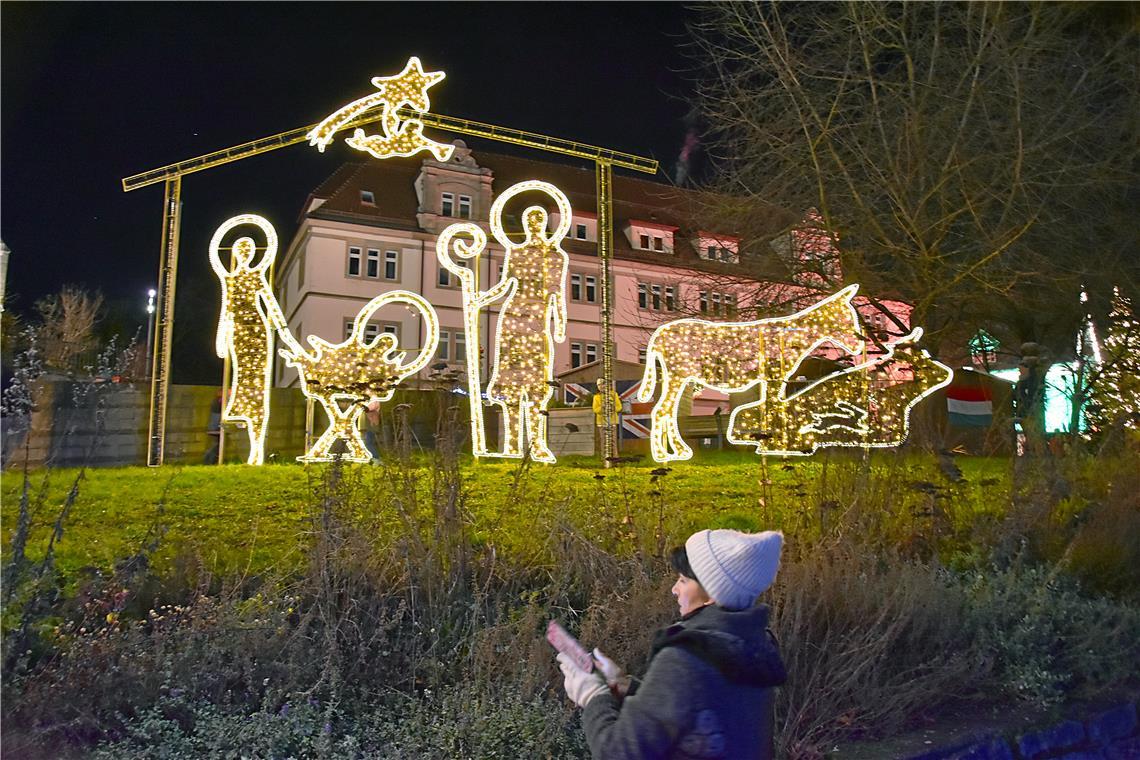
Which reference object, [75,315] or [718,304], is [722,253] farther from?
[75,315]

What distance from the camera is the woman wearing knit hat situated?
265cm

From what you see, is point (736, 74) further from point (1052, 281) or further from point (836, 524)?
point (836, 524)

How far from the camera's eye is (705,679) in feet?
8.73

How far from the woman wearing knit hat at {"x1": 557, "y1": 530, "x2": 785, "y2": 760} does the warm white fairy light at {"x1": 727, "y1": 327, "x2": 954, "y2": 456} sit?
27.8 ft

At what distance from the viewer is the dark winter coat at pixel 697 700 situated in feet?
8.68

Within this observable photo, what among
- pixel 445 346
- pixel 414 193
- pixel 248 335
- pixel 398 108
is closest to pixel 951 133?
pixel 398 108

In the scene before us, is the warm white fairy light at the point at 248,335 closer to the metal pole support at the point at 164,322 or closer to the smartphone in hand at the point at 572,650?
the metal pole support at the point at 164,322

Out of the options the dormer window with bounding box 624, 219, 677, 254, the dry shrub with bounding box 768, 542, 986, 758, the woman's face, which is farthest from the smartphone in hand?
the dormer window with bounding box 624, 219, 677, 254

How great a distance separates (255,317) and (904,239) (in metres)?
10.1

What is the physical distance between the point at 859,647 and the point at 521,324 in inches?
404

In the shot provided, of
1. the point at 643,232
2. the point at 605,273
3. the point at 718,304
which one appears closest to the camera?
the point at 718,304

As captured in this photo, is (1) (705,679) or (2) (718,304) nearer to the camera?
(1) (705,679)

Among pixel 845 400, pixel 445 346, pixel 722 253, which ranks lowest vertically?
pixel 845 400

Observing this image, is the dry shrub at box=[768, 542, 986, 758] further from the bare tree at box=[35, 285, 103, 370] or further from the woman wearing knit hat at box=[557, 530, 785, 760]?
the bare tree at box=[35, 285, 103, 370]
